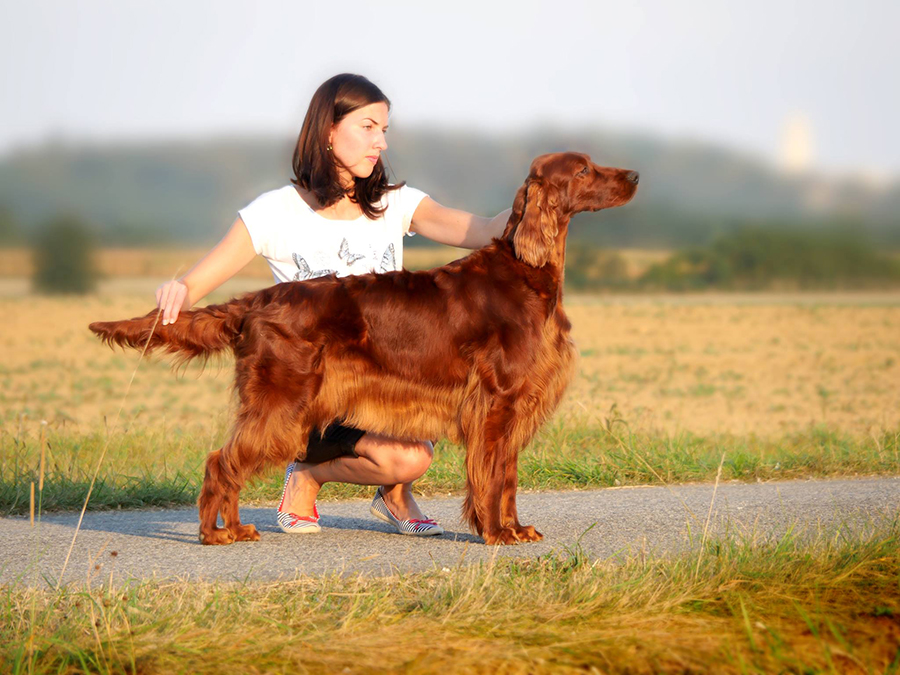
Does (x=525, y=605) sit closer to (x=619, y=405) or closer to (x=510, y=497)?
(x=510, y=497)

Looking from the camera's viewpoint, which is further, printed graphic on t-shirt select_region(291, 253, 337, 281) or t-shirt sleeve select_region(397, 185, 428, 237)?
t-shirt sleeve select_region(397, 185, 428, 237)

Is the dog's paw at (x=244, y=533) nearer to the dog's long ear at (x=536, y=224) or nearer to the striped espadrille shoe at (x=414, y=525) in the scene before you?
the striped espadrille shoe at (x=414, y=525)

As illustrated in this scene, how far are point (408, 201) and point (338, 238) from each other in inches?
16.6

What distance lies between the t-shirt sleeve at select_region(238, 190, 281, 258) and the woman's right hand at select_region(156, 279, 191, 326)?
51cm

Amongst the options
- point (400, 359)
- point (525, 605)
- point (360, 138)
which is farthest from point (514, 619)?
point (360, 138)

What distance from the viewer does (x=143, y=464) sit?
646cm

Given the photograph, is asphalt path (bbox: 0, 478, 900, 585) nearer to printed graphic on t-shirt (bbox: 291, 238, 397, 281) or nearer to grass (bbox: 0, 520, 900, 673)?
grass (bbox: 0, 520, 900, 673)

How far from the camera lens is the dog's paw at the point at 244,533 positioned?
168 inches

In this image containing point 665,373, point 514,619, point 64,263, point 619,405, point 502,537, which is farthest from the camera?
point 64,263

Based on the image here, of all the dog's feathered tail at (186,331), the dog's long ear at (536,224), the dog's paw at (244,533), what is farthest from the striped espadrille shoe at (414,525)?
the dog's long ear at (536,224)

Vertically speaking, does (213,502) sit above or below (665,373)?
above

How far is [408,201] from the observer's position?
4980mm

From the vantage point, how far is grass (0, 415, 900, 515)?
5312 mm

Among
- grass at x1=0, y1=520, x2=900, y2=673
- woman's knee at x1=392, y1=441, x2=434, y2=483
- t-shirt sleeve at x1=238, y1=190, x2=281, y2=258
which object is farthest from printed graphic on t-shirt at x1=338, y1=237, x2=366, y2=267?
grass at x1=0, y1=520, x2=900, y2=673
